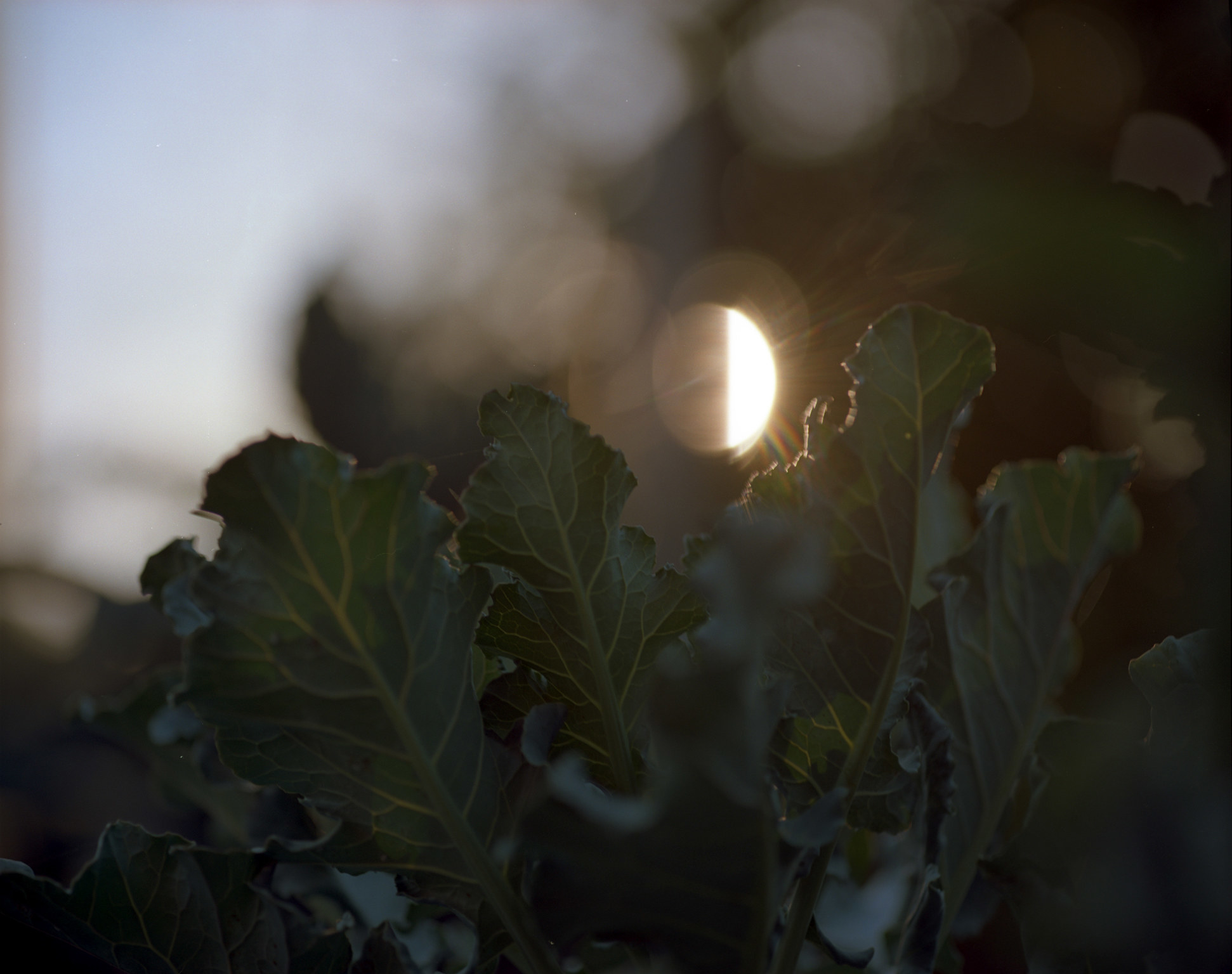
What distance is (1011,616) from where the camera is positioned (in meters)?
0.23

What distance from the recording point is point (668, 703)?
0.16 metres

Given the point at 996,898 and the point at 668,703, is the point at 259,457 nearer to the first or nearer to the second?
the point at 668,703

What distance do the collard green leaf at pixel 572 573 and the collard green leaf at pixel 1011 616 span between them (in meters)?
0.09

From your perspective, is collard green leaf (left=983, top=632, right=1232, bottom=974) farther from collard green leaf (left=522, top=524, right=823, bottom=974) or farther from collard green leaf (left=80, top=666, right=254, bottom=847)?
collard green leaf (left=80, top=666, right=254, bottom=847)

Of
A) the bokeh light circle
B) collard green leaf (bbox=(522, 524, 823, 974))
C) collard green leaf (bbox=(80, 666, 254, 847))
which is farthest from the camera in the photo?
the bokeh light circle

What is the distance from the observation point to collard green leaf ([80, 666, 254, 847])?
458 mm

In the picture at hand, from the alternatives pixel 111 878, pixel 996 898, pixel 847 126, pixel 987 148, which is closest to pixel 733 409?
pixel 987 148

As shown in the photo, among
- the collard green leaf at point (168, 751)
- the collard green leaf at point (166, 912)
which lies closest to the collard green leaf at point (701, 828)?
the collard green leaf at point (166, 912)

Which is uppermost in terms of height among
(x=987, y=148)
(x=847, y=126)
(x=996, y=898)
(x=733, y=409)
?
(x=847, y=126)

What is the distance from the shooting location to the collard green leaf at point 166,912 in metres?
0.26

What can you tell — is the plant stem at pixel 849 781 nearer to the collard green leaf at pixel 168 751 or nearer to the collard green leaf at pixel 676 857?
the collard green leaf at pixel 676 857

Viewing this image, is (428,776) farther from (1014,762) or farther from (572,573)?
(1014,762)

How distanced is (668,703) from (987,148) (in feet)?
4.60

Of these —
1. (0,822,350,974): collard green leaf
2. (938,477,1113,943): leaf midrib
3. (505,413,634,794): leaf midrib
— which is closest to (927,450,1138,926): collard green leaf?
(938,477,1113,943): leaf midrib
